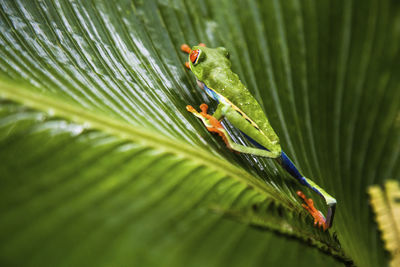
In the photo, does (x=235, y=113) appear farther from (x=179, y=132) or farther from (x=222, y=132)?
(x=179, y=132)

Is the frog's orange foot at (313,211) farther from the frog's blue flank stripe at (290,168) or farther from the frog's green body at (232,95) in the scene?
the frog's green body at (232,95)

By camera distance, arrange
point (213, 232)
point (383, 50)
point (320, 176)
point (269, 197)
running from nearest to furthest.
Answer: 1. point (213, 232)
2. point (269, 197)
3. point (383, 50)
4. point (320, 176)

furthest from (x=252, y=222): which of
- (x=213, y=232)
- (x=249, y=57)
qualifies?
(x=249, y=57)

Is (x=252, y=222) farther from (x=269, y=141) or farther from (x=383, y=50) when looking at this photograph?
(x=383, y=50)

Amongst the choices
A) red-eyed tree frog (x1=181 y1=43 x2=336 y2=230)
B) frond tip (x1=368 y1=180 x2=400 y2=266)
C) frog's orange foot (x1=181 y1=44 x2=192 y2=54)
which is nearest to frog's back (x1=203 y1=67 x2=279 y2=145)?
red-eyed tree frog (x1=181 y1=43 x2=336 y2=230)

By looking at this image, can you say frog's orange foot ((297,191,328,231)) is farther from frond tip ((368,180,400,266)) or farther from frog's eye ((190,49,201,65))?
frog's eye ((190,49,201,65))

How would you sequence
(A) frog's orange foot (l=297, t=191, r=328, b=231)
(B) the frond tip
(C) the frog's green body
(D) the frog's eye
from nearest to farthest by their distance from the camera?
(B) the frond tip → (A) frog's orange foot (l=297, t=191, r=328, b=231) → (C) the frog's green body → (D) the frog's eye

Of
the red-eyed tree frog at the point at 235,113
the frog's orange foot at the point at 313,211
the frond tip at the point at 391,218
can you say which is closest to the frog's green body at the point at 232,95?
the red-eyed tree frog at the point at 235,113
